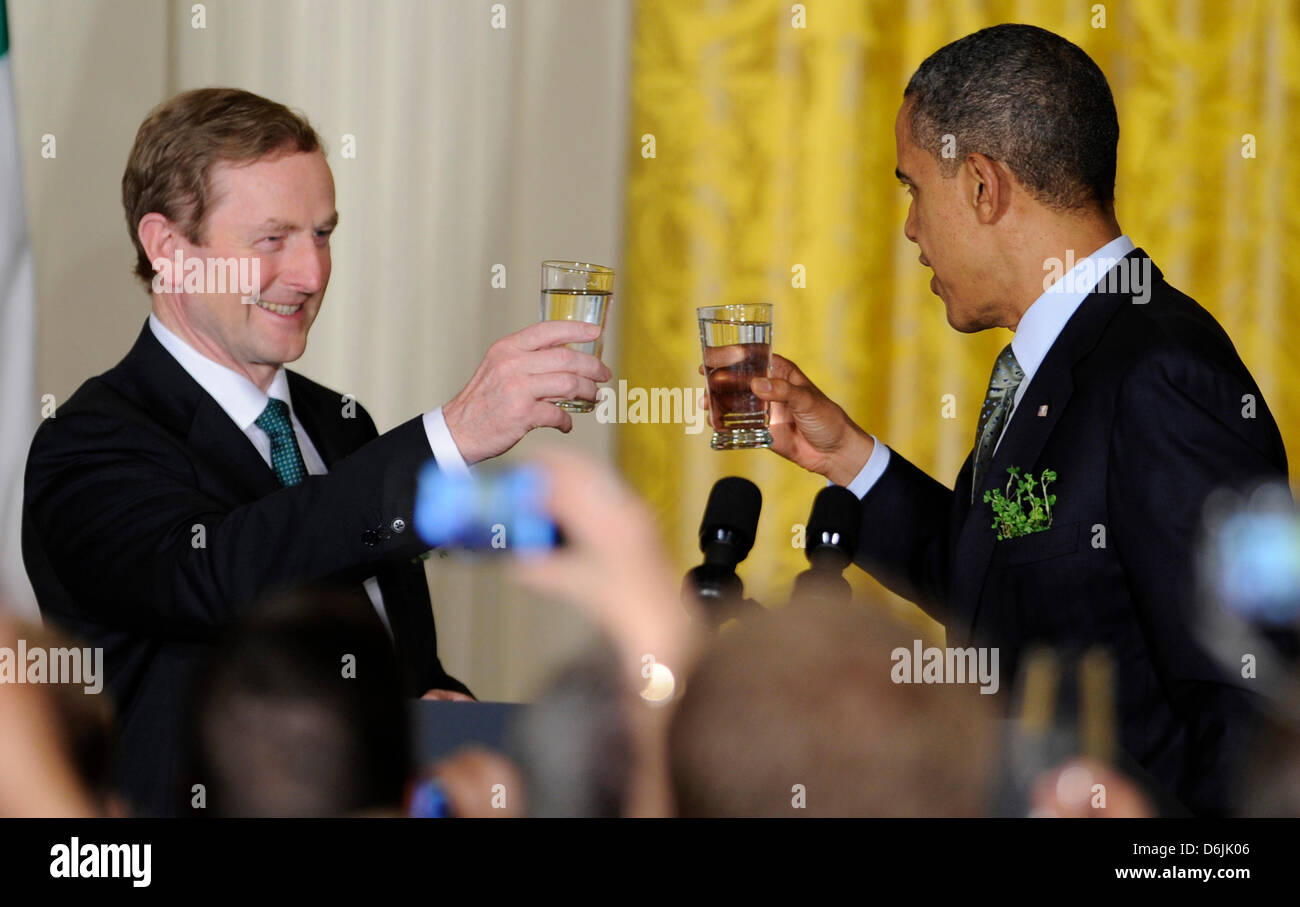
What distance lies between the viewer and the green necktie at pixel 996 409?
2000 millimetres

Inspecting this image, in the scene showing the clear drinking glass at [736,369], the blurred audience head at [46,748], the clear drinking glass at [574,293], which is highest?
the clear drinking glass at [574,293]

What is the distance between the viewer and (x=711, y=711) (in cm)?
79

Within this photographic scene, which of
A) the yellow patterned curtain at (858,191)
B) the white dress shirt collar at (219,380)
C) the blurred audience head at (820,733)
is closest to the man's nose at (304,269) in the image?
the white dress shirt collar at (219,380)

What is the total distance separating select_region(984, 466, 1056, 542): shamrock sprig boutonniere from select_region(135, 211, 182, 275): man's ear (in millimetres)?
1181

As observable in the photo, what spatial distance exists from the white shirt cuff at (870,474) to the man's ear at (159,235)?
43.2 inches

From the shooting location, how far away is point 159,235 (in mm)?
2033

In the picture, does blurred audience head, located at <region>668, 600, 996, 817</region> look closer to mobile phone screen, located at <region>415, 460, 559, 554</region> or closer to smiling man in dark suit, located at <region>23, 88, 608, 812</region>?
mobile phone screen, located at <region>415, 460, 559, 554</region>

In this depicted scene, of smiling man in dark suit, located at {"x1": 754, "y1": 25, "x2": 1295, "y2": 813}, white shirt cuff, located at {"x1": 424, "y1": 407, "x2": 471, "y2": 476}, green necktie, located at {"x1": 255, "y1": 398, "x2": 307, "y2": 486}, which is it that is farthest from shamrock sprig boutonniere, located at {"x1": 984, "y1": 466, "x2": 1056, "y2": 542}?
green necktie, located at {"x1": 255, "y1": 398, "x2": 307, "y2": 486}

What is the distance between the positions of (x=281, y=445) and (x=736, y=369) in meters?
0.65

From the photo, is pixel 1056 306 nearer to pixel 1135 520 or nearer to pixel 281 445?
pixel 1135 520

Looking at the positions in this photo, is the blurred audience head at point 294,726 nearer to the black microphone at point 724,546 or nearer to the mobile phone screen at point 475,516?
the black microphone at point 724,546

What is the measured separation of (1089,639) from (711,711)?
1.12 m

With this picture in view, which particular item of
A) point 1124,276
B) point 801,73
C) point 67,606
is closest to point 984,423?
point 1124,276
